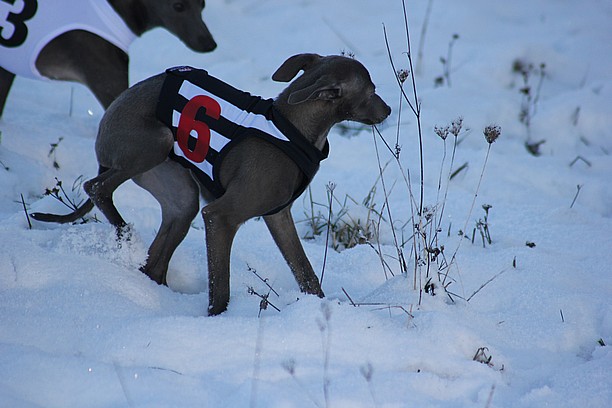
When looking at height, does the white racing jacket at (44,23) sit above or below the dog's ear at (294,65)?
above

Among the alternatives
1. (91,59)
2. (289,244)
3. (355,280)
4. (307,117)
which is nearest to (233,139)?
(307,117)

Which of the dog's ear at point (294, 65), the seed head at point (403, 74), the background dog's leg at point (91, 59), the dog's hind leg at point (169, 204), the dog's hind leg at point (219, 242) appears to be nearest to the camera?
the seed head at point (403, 74)

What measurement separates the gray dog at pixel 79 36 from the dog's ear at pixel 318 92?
177 cm

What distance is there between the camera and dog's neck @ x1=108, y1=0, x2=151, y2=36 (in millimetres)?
5152

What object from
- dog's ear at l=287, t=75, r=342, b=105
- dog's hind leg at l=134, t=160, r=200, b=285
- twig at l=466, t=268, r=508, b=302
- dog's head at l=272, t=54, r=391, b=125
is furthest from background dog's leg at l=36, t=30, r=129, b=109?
twig at l=466, t=268, r=508, b=302

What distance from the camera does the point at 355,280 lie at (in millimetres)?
4219

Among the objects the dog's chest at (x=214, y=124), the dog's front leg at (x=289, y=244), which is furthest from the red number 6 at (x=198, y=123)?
the dog's front leg at (x=289, y=244)

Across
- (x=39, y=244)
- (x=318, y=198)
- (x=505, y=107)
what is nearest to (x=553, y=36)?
(x=505, y=107)

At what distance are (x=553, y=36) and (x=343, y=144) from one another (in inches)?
113

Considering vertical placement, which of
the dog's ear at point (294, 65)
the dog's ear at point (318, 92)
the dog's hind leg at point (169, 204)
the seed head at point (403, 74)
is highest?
the dog's ear at point (294, 65)

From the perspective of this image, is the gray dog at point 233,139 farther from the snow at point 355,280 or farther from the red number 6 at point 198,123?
the snow at point 355,280

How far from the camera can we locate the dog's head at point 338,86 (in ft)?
12.2

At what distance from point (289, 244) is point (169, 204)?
64 centimetres

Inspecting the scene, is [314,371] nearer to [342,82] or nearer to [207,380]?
[207,380]
